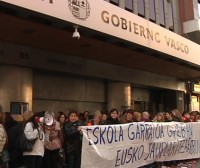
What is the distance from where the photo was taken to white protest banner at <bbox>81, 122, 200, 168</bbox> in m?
8.44

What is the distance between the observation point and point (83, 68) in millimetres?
17281

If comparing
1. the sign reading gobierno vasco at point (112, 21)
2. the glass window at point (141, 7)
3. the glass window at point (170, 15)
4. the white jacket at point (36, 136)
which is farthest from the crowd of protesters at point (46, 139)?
the glass window at point (170, 15)

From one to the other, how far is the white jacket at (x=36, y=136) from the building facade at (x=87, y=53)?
10.4 feet

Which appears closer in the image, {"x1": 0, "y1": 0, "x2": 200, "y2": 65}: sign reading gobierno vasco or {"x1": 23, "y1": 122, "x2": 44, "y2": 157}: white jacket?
{"x1": 23, "y1": 122, "x2": 44, "y2": 157}: white jacket

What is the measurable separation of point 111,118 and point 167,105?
16.6 meters

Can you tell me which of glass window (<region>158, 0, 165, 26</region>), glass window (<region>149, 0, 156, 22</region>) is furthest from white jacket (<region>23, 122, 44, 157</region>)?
glass window (<region>158, 0, 165, 26</region>)

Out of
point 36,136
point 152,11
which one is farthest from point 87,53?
point 36,136

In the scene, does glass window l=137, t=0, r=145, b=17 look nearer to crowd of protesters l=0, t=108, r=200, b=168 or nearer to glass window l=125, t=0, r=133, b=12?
glass window l=125, t=0, r=133, b=12

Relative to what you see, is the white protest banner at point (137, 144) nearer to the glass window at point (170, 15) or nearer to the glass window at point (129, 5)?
the glass window at point (129, 5)

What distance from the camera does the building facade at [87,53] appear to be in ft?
38.4

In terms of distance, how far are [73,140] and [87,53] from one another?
7735mm

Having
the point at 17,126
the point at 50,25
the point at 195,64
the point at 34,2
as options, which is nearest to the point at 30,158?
the point at 17,126

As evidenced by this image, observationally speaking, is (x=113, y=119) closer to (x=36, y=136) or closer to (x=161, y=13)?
(x=36, y=136)

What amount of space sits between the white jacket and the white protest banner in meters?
0.86
